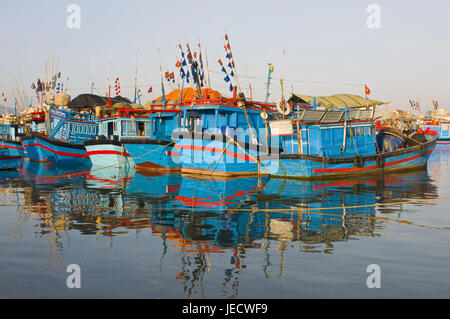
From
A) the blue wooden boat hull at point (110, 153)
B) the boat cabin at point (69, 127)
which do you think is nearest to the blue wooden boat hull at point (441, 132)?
the boat cabin at point (69, 127)

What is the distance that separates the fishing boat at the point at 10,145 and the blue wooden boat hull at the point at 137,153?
61.8 feet

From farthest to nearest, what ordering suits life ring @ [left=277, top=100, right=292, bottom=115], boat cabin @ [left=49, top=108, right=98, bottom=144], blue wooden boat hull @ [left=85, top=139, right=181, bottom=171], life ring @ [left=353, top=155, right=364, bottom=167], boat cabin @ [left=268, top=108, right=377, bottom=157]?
boat cabin @ [left=49, top=108, right=98, bottom=144]
blue wooden boat hull @ [left=85, top=139, right=181, bottom=171]
life ring @ [left=353, top=155, right=364, bottom=167]
life ring @ [left=277, top=100, right=292, bottom=115]
boat cabin @ [left=268, top=108, right=377, bottom=157]

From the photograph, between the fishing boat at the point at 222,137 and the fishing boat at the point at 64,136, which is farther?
the fishing boat at the point at 64,136

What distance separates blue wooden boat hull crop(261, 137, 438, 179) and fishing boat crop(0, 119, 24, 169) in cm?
3260

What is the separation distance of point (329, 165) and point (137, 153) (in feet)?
42.9

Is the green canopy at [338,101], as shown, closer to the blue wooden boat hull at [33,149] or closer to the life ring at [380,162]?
the life ring at [380,162]

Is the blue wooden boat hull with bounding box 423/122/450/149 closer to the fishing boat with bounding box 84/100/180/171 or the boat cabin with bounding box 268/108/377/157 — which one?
the boat cabin with bounding box 268/108/377/157

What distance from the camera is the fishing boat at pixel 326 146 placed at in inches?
886

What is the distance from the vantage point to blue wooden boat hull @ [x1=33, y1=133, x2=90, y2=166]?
34.8 meters

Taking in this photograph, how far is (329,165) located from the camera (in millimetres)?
22812

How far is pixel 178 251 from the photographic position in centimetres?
837

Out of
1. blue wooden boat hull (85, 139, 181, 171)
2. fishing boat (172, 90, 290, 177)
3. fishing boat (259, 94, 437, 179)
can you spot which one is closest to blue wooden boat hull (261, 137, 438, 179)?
fishing boat (259, 94, 437, 179)

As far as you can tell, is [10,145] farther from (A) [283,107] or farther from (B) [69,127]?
(A) [283,107]
